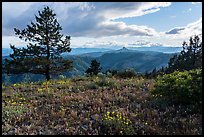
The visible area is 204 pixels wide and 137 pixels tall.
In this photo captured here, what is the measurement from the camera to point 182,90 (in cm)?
854

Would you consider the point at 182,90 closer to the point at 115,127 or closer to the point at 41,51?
the point at 115,127

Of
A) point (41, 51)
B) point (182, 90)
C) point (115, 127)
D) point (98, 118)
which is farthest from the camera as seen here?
point (41, 51)

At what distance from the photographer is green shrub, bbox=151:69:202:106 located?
820cm

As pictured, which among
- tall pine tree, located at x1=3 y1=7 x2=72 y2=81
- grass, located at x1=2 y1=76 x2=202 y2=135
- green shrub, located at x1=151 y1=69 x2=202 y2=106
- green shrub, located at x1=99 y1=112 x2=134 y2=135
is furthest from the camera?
tall pine tree, located at x1=3 y1=7 x2=72 y2=81

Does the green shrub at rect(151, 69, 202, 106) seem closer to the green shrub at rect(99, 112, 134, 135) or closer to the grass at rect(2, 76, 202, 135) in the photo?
the grass at rect(2, 76, 202, 135)

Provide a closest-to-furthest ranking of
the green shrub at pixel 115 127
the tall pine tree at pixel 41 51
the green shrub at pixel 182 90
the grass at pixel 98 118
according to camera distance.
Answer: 1. the green shrub at pixel 115 127
2. the grass at pixel 98 118
3. the green shrub at pixel 182 90
4. the tall pine tree at pixel 41 51

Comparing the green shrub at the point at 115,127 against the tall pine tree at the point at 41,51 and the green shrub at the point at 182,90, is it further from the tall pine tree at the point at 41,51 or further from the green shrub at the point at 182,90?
the tall pine tree at the point at 41,51

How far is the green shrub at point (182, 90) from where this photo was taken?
8195 millimetres

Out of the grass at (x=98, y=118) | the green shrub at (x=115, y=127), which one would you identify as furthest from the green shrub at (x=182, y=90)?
the green shrub at (x=115, y=127)

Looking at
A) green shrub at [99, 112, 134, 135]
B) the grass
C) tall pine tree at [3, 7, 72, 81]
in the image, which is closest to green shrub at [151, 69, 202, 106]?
the grass

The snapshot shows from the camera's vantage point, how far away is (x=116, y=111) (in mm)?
7758

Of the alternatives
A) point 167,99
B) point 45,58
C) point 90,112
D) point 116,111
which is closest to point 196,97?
point 167,99

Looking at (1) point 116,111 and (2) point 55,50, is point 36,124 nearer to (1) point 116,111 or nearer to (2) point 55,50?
(1) point 116,111

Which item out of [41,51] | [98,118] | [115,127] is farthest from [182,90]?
[41,51]
